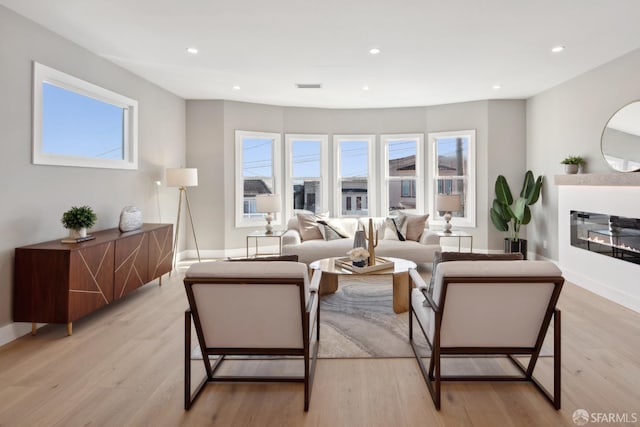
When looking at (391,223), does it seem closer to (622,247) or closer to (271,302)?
(622,247)

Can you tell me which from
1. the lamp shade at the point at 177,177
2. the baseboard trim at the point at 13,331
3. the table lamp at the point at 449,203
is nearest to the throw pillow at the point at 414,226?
the table lamp at the point at 449,203

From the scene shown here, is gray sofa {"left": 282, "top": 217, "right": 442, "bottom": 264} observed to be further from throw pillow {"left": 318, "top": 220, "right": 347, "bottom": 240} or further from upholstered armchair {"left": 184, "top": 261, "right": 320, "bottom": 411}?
upholstered armchair {"left": 184, "top": 261, "right": 320, "bottom": 411}

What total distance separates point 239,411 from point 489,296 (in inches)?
61.6

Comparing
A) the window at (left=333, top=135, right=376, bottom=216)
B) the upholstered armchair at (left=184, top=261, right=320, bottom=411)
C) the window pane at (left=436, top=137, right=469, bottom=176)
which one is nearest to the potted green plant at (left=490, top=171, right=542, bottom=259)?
the window pane at (left=436, top=137, right=469, bottom=176)

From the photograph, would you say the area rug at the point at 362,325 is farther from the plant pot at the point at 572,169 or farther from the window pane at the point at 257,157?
the window pane at the point at 257,157

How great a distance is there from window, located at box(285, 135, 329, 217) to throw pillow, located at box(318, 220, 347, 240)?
1.31 metres

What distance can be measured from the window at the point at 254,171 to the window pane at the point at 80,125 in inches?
86.3

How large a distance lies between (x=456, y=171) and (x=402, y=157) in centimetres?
102

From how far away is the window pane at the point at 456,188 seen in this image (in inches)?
267

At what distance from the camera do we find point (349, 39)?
376 cm

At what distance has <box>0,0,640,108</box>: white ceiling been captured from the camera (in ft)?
10.2

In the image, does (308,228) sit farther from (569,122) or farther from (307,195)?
(569,122)

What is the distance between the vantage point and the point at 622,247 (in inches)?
159

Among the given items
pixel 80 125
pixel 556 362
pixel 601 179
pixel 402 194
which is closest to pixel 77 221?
pixel 80 125
